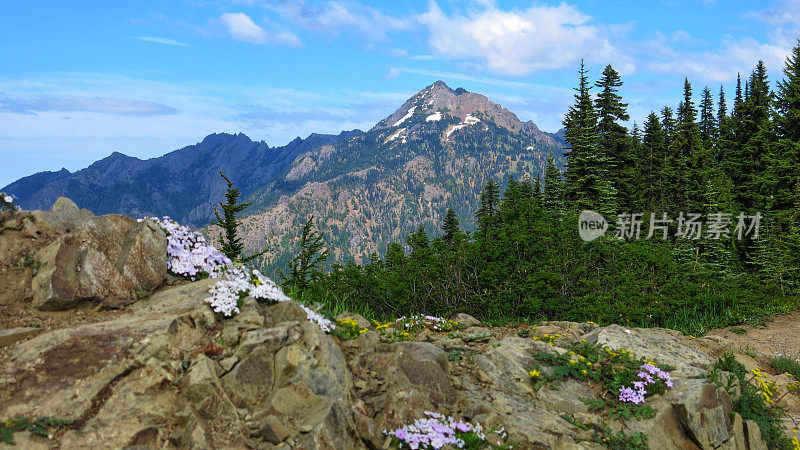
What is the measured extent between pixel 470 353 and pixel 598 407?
1818 mm

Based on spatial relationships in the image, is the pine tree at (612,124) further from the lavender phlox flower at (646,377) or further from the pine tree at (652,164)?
the lavender phlox flower at (646,377)

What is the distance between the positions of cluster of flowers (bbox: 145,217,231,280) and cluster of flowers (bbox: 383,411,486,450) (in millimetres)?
3227

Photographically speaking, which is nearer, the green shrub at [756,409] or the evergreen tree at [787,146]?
the green shrub at [756,409]

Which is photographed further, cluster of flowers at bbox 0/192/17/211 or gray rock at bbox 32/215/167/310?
cluster of flowers at bbox 0/192/17/211

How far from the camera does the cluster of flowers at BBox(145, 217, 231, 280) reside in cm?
633

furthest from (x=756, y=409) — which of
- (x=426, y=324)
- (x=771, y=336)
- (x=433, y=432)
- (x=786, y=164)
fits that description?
(x=786, y=164)

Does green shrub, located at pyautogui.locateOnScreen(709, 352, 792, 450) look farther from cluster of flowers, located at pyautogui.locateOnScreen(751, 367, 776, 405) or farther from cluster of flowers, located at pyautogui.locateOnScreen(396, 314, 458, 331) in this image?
cluster of flowers, located at pyautogui.locateOnScreen(396, 314, 458, 331)

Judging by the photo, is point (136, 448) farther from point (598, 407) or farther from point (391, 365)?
point (598, 407)

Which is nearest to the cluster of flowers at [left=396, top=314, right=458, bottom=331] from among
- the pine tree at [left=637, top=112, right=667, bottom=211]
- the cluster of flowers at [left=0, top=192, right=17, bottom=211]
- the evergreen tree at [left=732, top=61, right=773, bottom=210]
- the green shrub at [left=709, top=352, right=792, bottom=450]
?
the green shrub at [left=709, top=352, right=792, bottom=450]

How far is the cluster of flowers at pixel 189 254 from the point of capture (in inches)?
249

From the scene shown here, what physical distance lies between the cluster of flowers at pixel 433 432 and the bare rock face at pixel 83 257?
365cm

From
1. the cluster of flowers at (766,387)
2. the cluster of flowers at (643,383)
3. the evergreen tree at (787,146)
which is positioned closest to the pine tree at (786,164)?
the evergreen tree at (787,146)
